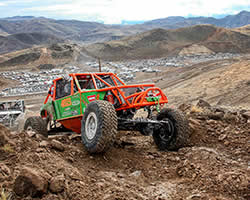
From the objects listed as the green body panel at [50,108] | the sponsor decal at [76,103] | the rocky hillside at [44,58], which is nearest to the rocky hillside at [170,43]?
the rocky hillside at [44,58]

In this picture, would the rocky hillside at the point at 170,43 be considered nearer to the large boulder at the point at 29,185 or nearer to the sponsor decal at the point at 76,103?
the sponsor decal at the point at 76,103

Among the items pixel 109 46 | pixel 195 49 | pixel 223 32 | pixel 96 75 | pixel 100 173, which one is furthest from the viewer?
pixel 109 46

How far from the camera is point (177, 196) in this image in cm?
384

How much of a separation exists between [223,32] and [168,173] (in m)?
118

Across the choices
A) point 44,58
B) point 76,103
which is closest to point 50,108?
point 76,103

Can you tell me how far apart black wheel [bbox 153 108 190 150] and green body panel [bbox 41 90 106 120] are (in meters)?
1.60

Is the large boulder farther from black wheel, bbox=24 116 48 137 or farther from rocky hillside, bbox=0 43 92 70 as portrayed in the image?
rocky hillside, bbox=0 43 92 70

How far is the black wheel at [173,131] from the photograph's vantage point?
243 inches

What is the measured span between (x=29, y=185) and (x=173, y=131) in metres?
3.74

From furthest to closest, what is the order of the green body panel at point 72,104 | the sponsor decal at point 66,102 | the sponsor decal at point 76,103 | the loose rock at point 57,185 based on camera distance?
the sponsor decal at point 66,102
the sponsor decal at point 76,103
the green body panel at point 72,104
the loose rock at point 57,185

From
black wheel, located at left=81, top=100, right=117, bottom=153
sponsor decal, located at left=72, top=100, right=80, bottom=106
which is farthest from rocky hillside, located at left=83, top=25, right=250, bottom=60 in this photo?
black wheel, located at left=81, top=100, right=117, bottom=153

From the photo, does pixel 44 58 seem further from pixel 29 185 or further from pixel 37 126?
pixel 29 185

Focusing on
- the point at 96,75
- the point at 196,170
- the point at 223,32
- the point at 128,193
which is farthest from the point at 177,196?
the point at 223,32

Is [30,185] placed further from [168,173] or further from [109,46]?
[109,46]
